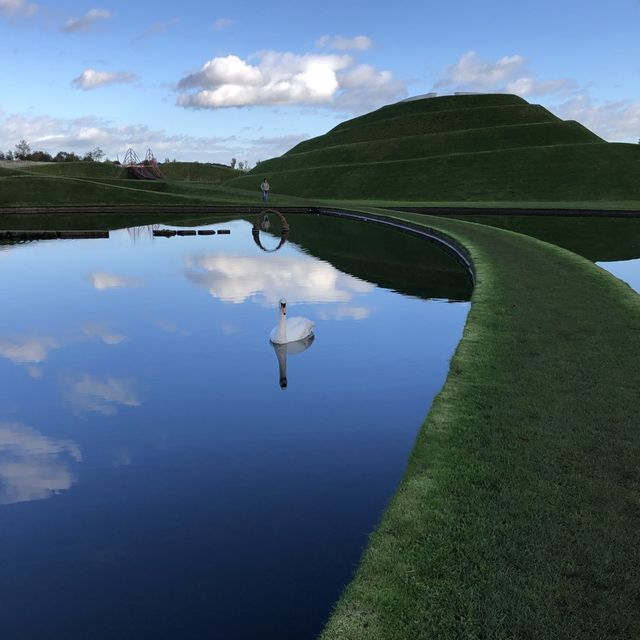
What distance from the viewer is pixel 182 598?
6496mm

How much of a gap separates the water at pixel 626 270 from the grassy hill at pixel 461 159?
185 ft

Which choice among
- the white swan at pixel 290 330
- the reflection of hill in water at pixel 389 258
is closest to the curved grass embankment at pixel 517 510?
the white swan at pixel 290 330

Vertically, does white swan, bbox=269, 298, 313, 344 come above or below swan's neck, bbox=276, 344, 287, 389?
above

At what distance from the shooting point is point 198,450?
10258 mm

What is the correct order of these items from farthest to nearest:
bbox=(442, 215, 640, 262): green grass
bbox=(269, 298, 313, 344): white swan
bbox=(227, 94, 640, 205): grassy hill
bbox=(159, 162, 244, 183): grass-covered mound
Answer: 1. bbox=(159, 162, 244, 183): grass-covered mound
2. bbox=(227, 94, 640, 205): grassy hill
3. bbox=(442, 215, 640, 262): green grass
4. bbox=(269, 298, 313, 344): white swan

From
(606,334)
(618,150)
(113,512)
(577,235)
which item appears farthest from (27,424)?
(618,150)

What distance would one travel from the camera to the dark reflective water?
258 inches

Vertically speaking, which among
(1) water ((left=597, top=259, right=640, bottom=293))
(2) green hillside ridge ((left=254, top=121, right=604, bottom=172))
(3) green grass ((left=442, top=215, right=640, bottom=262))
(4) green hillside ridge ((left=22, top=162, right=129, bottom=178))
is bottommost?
(1) water ((left=597, top=259, right=640, bottom=293))

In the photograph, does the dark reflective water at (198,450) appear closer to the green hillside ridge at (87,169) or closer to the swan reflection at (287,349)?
the swan reflection at (287,349)

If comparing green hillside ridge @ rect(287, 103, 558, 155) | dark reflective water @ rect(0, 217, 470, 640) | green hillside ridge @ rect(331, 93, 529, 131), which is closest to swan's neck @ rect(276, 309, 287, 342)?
dark reflective water @ rect(0, 217, 470, 640)

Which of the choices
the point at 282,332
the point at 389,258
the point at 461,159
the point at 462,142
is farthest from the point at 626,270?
the point at 462,142

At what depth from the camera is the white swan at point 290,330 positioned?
15.3m

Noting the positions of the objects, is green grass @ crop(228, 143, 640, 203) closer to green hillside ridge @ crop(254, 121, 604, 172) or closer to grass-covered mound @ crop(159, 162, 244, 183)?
green hillside ridge @ crop(254, 121, 604, 172)

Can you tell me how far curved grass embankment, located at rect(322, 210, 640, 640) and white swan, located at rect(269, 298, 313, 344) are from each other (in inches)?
173
